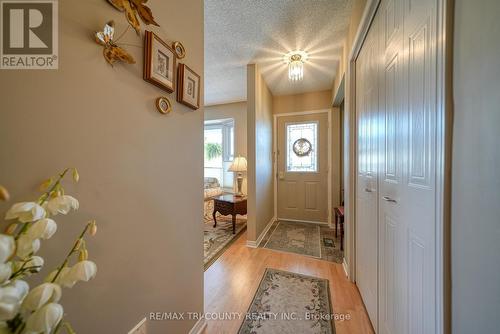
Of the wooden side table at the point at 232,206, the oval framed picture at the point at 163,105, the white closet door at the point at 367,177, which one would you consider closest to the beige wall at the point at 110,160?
the oval framed picture at the point at 163,105

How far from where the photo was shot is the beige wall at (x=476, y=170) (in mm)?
443

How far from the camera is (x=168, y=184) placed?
0.97m

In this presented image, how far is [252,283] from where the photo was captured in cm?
175

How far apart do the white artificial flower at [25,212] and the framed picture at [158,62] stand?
0.66 meters

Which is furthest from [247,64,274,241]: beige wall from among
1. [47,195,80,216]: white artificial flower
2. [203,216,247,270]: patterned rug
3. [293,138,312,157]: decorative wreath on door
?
[47,195,80,216]: white artificial flower

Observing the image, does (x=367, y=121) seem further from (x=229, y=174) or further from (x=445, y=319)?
(x=229, y=174)

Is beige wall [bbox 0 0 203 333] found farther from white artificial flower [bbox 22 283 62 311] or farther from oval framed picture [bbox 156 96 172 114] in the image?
white artificial flower [bbox 22 283 62 311]

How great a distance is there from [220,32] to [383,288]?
8.57ft

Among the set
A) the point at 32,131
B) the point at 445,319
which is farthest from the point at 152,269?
the point at 445,319

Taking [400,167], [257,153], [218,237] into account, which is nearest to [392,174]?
[400,167]

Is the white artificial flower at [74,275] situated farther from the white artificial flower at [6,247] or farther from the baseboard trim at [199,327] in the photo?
the baseboard trim at [199,327]

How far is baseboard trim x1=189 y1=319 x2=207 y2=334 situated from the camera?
1.16 metres

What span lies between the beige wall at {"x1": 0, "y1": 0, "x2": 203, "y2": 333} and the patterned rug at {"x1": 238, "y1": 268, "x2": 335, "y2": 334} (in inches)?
22.4

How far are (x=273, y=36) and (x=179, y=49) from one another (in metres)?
1.44
